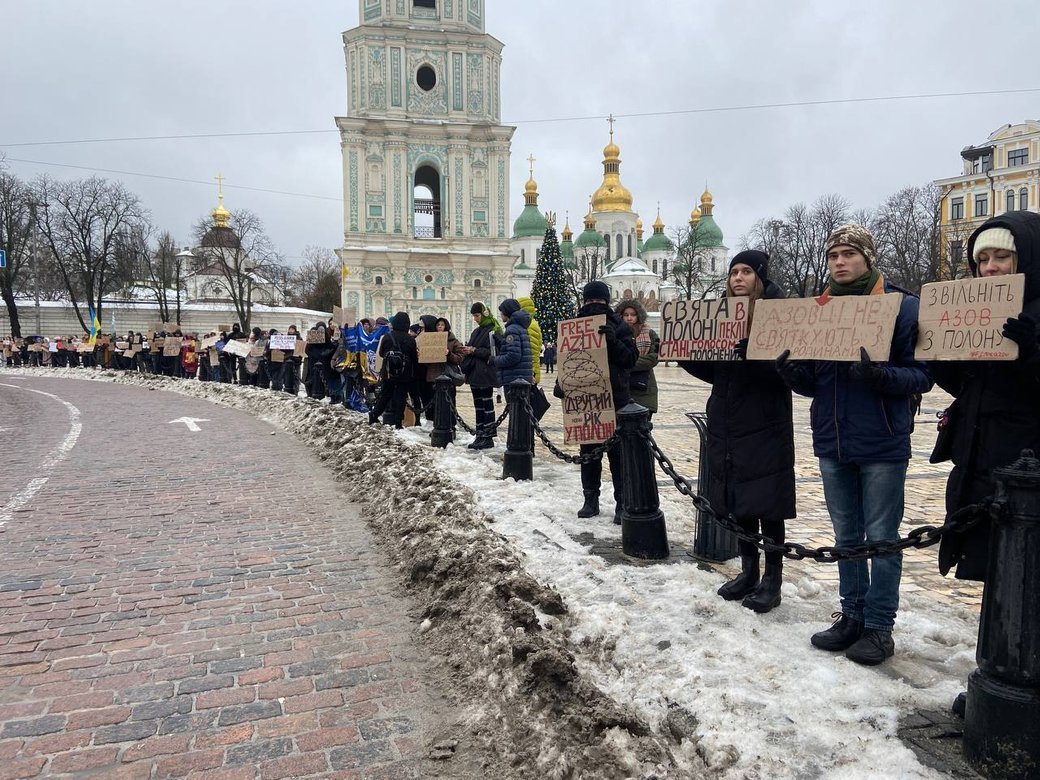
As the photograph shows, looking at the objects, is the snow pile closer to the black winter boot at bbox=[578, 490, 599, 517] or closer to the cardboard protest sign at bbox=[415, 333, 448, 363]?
the black winter boot at bbox=[578, 490, 599, 517]

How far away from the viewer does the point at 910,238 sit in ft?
152

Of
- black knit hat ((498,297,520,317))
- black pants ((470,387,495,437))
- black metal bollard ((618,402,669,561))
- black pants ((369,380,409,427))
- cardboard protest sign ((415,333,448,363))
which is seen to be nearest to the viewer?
black metal bollard ((618,402,669,561))

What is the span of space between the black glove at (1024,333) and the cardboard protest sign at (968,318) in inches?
2.6

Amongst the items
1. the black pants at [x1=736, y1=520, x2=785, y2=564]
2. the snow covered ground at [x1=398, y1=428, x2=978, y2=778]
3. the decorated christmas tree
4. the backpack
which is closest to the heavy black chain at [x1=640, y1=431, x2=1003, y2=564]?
the black pants at [x1=736, y1=520, x2=785, y2=564]

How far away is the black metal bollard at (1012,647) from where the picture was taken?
2539 millimetres

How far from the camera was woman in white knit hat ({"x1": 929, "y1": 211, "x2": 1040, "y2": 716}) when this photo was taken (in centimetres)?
284

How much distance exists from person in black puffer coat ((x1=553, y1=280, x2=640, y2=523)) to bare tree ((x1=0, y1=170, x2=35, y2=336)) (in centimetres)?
5820

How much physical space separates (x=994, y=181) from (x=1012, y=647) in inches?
2600

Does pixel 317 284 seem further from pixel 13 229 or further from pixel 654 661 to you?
pixel 654 661

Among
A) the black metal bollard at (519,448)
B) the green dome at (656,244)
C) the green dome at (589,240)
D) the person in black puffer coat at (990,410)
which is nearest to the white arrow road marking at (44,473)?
the black metal bollard at (519,448)

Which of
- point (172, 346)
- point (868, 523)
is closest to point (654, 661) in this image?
point (868, 523)

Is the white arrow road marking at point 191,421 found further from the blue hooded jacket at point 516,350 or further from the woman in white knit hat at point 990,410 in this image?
the woman in white knit hat at point 990,410

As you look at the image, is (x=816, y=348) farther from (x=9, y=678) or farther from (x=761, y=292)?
(x=9, y=678)

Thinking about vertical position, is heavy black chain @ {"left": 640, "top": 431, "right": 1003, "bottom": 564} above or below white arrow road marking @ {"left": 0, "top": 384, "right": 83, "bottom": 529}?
above
